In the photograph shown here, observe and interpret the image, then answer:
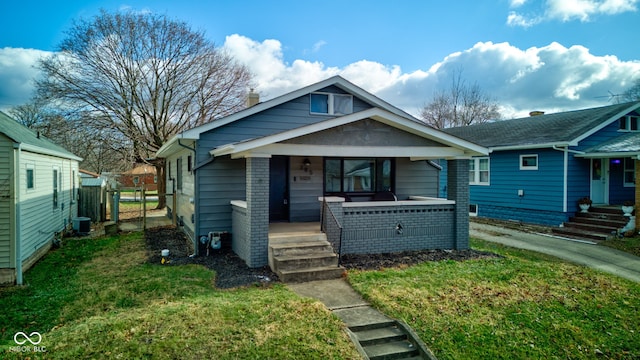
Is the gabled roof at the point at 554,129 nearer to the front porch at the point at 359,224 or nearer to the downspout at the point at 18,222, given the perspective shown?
the front porch at the point at 359,224

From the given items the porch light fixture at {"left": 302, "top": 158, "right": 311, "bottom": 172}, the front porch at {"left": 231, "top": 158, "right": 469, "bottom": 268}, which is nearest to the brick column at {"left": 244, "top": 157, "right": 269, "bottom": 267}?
the front porch at {"left": 231, "top": 158, "right": 469, "bottom": 268}

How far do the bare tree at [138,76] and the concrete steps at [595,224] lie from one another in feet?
65.6

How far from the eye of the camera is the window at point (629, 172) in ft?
46.4

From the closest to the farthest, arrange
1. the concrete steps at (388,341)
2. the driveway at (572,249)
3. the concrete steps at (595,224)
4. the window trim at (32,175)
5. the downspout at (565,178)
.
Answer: the concrete steps at (388,341) → the window trim at (32,175) → the driveway at (572,249) → the concrete steps at (595,224) → the downspout at (565,178)

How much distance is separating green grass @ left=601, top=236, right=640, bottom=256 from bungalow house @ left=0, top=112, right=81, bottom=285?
15390 millimetres

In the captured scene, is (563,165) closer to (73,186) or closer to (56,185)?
(56,185)

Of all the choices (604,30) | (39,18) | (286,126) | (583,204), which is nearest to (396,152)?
(286,126)

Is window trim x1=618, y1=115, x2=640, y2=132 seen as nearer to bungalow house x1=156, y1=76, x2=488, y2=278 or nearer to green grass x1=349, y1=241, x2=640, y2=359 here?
bungalow house x1=156, y1=76, x2=488, y2=278

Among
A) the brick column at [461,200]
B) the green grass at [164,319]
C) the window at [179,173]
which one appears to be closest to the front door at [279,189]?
the green grass at [164,319]

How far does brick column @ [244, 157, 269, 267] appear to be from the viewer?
24.8 feet

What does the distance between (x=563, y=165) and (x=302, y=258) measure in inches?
452

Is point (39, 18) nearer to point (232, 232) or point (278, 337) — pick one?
→ point (232, 232)

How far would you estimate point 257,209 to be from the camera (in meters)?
7.61

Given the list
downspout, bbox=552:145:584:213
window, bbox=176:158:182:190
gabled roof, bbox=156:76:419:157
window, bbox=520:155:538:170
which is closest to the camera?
gabled roof, bbox=156:76:419:157
